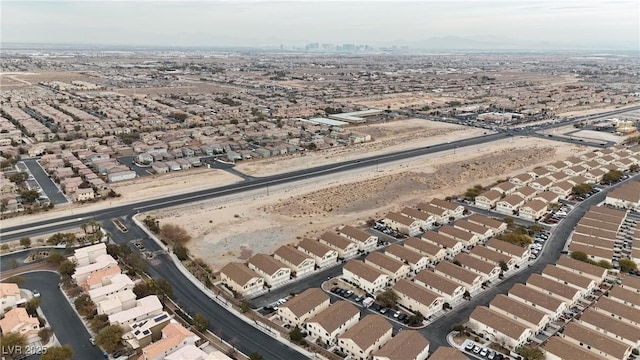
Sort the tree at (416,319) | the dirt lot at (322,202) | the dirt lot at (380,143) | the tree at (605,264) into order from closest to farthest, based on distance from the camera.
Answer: the tree at (416,319)
the tree at (605,264)
the dirt lot at (322,202)
the dirt lot at (380,143)

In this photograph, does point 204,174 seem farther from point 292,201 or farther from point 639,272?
point 639,272

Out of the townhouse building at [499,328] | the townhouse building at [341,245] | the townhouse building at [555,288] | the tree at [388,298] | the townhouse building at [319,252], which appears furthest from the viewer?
the townhouse building at [341,245]

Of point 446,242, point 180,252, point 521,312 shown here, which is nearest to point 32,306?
point 180,252

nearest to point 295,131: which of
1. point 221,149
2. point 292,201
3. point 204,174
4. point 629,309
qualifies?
point 221,149

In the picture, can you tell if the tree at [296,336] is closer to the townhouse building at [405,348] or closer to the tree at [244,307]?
the tree at [244,307]

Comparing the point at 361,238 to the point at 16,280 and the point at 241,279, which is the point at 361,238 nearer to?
the point at 241,279

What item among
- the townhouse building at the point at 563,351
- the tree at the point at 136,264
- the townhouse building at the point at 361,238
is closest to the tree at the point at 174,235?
the tree at the point at 136,264
